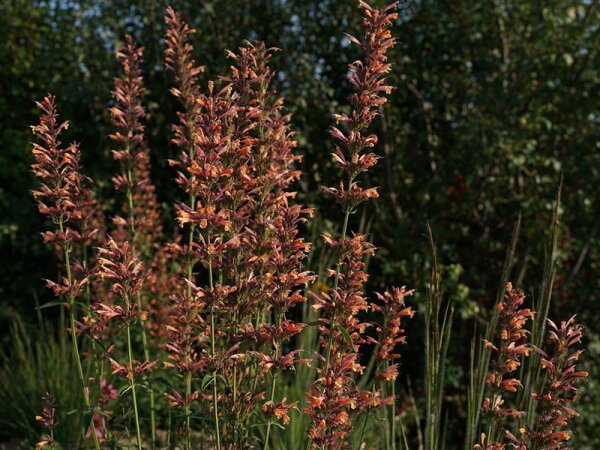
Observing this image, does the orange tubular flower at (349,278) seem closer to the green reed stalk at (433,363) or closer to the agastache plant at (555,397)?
the green reed stalk at (433,363)

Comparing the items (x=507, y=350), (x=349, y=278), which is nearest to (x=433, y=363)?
(x=507, y=350)

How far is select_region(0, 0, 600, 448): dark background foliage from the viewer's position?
6.02m

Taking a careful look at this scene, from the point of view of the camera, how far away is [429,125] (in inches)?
251

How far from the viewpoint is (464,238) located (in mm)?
6465

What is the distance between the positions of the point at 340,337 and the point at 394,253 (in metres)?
4.00

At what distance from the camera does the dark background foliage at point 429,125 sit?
19.7ft

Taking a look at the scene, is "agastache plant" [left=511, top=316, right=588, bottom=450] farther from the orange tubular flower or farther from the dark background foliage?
the dark background foliage

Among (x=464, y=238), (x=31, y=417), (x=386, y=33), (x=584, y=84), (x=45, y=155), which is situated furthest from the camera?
(x=464, y=238)

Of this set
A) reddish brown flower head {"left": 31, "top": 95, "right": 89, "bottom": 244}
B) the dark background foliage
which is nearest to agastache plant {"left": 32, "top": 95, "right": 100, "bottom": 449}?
reddish brown flower head {"left": 31, "top": 95, "right": 89, "bottom": 244}

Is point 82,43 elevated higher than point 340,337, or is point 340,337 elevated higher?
point 82,43

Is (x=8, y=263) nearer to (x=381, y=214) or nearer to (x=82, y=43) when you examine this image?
(x=82, y=43)

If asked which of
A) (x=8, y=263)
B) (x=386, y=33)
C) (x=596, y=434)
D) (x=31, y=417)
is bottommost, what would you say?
(x=596, y=434)

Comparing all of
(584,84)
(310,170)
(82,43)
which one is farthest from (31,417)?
(584,84)

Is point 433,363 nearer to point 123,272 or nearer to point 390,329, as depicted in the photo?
point 390,329
